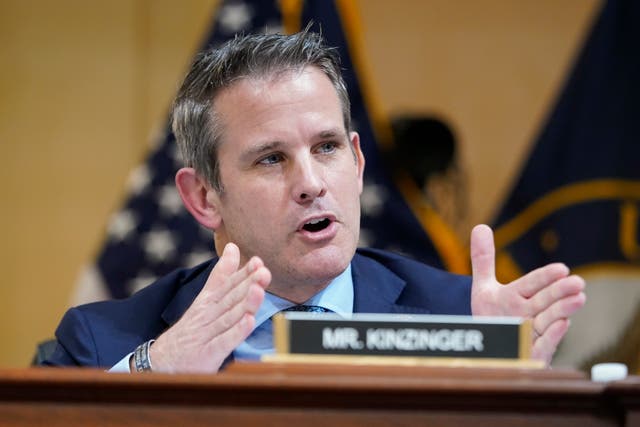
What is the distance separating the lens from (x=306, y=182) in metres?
2.49

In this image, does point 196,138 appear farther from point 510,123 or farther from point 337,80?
point 510,123

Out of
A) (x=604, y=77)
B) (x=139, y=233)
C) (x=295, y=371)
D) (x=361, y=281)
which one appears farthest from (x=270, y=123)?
(x=604, y=77)

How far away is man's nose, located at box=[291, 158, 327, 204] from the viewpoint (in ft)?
8.14

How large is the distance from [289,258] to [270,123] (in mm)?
313

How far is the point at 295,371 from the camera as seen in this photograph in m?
1.57

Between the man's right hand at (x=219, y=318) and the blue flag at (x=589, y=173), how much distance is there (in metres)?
2.66

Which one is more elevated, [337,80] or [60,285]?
[337,80]

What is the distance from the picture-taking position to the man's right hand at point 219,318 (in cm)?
204

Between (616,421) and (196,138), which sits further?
(196,138)

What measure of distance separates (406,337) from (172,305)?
46.1 inches

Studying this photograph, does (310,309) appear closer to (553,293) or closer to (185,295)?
(185,295)

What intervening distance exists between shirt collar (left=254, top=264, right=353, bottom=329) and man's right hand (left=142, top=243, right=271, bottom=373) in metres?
0.48

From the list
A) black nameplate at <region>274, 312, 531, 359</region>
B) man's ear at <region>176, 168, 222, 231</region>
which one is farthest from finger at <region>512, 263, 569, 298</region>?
man's ear at <region>176, 168, 222, 231</region>

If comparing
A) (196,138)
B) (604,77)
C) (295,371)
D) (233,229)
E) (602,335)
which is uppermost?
(604,77)
